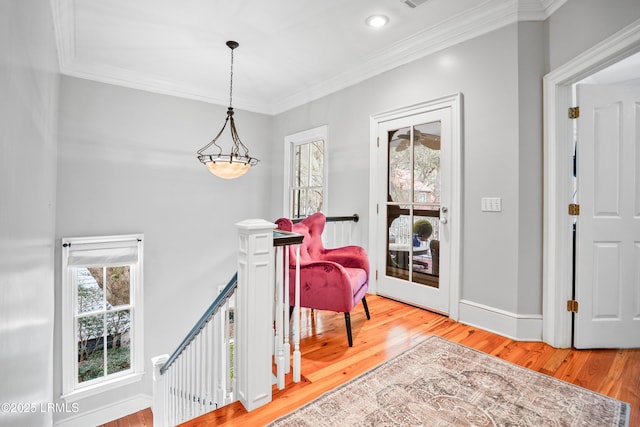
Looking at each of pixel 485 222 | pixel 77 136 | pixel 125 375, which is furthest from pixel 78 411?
pixel 485 222

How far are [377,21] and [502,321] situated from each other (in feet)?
9.01

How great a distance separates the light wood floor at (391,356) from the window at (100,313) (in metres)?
2.49

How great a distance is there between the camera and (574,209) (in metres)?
2.31

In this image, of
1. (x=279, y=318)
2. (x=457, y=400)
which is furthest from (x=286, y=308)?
(x=457, y=400)

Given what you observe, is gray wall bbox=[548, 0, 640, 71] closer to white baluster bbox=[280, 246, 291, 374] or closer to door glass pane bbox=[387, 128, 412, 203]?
door glass pane bbox=[387, 128, 412, 203]

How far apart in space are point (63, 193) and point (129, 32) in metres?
1.92

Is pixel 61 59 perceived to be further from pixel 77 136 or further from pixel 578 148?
pixel 578 148

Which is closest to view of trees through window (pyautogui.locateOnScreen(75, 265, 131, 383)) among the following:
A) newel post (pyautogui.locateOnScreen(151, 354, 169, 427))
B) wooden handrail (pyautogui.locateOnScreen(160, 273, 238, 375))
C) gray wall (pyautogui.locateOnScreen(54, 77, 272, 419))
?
gray wall (pyautogui.locateOnScreen(54, 77, 272, 419))

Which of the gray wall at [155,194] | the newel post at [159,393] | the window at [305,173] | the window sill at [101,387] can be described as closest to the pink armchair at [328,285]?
the newel post at [159,393]

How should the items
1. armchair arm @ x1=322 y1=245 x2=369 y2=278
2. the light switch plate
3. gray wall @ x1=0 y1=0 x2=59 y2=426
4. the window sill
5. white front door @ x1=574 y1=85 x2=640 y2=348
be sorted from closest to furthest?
gray wall @ x1=0 y1=0 x2=59 y2=426
white front door @ x1=574 y1=85 x2=640 y2=348
the light switch plate
armchair arm @ x1=322 y1=245 x2=369 y2=278
the window sill

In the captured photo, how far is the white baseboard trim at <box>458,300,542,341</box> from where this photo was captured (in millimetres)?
2400

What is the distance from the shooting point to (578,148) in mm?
2311

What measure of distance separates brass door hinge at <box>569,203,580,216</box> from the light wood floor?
3.22ft

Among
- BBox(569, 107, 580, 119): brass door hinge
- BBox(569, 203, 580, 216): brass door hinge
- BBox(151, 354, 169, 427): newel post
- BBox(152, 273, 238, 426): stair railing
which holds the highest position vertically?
BBox(569, 107, 580, 119): brass door hinge
